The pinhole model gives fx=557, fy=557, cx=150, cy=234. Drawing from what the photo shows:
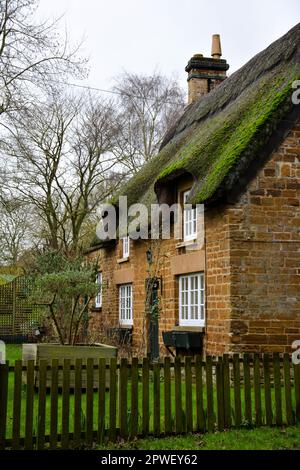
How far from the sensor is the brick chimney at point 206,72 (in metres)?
19.3

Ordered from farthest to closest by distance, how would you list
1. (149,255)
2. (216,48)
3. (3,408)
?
(216,48), (149,255), (3,408)

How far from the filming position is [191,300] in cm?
1253

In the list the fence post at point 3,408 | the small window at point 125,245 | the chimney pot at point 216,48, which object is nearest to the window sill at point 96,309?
the small window at point 125,245

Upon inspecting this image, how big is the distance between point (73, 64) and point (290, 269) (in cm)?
806

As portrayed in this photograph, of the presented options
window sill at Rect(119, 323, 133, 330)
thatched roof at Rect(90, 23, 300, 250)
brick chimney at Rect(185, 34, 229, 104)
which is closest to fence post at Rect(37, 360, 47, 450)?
thatched roof at Rect(90, 23, 300, 250)

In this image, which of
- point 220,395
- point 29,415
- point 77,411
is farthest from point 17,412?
point 220,395

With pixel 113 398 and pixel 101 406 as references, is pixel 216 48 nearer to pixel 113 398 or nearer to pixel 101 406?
pixel 113 398

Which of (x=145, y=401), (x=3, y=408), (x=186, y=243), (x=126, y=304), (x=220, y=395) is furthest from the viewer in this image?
(x=126, y=304)

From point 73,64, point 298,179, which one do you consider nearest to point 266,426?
point 298,179

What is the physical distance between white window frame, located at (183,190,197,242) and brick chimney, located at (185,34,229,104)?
7.87 metres

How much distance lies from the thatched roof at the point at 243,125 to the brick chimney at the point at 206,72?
392 centimetres

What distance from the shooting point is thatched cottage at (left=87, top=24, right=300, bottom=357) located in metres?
10.4

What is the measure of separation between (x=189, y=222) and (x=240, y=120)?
2.57m
